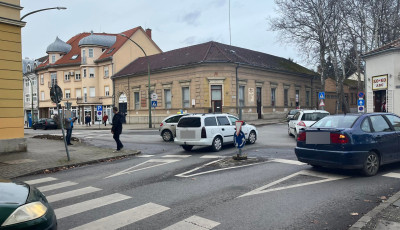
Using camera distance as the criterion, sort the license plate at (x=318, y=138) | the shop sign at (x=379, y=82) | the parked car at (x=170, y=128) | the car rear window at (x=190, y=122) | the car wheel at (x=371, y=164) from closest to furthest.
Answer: the car wheel at (x=371, y=164), the license plate at (x=318, y=138), the car rear window at (x=190, y=122), the parked car at (x=170, y=128), the shop sign at (x=379, y=82)

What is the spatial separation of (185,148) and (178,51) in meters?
29.2

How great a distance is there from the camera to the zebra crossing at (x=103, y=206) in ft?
15.2

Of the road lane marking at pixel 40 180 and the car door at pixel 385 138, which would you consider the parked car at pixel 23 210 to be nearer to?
Result: the road lane marking at pixel 40 180

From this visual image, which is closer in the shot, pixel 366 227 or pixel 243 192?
pixel 366 227

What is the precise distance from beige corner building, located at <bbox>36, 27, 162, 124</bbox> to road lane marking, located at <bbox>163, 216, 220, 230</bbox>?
41.9 m

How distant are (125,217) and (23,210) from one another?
6.26 feet

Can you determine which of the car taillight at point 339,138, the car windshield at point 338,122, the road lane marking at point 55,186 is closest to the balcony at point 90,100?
the road lane marking at point 55,186

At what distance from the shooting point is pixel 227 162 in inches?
387

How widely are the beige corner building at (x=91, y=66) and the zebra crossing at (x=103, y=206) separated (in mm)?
39135

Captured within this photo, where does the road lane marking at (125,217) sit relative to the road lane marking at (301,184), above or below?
below

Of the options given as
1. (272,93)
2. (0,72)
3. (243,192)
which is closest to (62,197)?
(243,192)

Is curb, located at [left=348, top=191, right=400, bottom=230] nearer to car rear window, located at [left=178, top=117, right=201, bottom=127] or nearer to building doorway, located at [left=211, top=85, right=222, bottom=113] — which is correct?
car rear window, located at [left=178, top=117, right=201, bottom=127]

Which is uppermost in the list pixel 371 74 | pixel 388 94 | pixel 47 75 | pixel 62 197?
pixel 47 75

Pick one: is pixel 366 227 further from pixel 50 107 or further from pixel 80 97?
pixel 50 107
